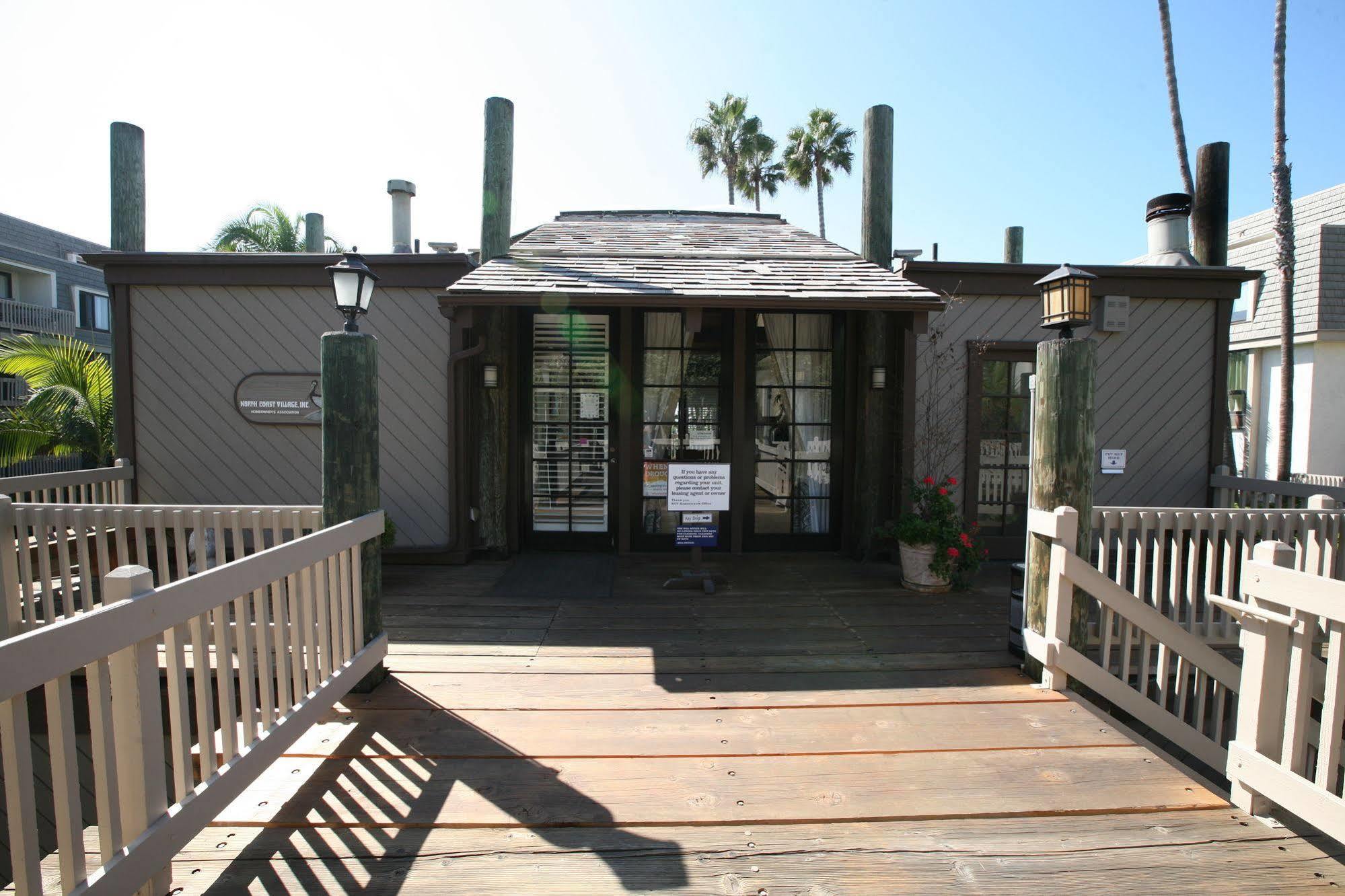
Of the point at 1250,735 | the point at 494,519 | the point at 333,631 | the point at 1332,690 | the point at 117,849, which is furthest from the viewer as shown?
the point at 494,519

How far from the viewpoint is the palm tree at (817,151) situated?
20.2 metres

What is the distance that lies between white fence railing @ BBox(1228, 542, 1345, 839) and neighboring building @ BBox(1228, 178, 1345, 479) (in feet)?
38.4

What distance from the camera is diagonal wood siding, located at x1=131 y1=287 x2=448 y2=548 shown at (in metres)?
5.34

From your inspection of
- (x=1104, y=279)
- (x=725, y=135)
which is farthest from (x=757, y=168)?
(x=1104, y=279)

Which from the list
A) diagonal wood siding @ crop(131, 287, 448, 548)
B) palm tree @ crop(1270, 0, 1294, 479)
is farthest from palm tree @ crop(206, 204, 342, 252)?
palm tree @ crop(1270, 0, 1294, 479)

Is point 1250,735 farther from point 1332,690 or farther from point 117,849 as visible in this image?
point 117,849

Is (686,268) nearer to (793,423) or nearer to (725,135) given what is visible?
(793,423)

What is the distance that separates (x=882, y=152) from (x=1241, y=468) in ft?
41.4

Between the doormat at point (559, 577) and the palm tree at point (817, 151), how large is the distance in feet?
60.3

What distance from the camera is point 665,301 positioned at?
433 centimetres

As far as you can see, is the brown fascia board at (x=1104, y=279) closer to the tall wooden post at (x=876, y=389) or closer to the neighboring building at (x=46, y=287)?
the tall wooden post at (x=876, y=389)

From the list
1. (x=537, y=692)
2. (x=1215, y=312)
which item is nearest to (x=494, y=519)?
(x=537, y=692)

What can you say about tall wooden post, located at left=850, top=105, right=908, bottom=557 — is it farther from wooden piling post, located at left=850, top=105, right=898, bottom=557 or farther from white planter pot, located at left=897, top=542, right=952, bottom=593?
white planter pot, located at left=897, top=542, right=952, bottom=593

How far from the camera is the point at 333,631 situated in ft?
8.82
